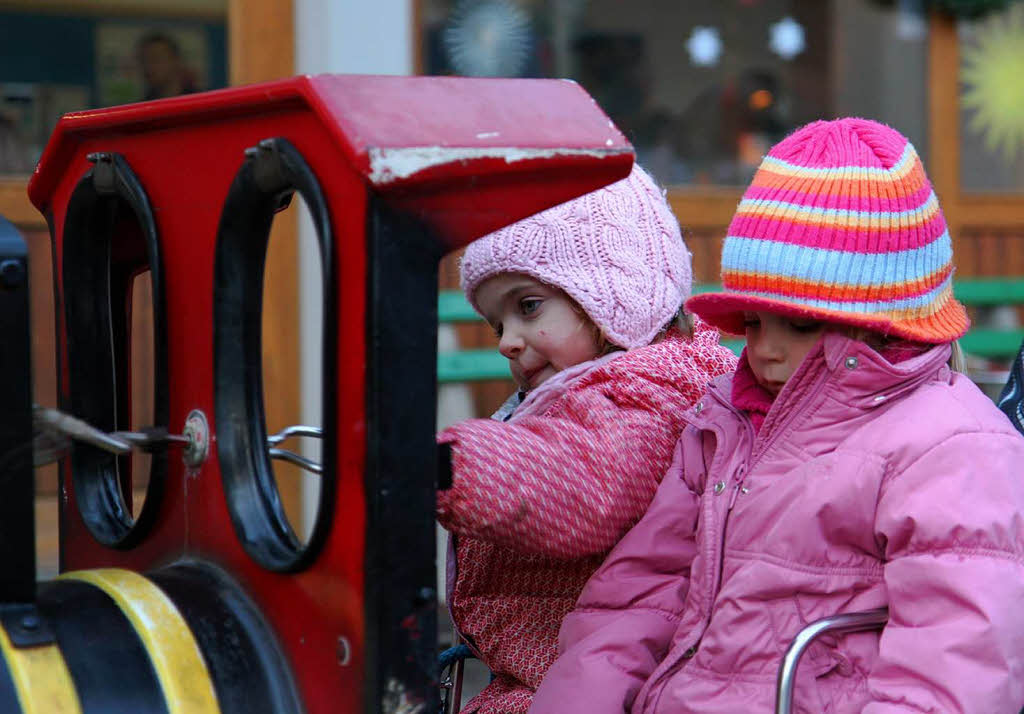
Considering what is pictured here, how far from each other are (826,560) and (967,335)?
14.3ft

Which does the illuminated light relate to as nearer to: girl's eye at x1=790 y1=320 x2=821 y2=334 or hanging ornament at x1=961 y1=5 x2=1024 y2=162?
hanging ornament at x1=961 y1=5 x2=1024 y2=162

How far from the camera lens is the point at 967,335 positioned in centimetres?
576

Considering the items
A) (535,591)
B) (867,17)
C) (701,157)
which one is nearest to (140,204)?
(535,591)

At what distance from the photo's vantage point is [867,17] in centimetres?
609

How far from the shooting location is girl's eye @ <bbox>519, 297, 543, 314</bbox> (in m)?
2.01

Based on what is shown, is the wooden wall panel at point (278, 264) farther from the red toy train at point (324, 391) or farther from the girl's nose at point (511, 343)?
the red toy train at point (324, 391)

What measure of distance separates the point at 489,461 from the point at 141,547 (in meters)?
0.48

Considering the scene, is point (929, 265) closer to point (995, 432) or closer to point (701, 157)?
point (995, 432)

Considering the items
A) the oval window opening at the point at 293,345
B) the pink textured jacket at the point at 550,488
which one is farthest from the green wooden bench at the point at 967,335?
the pink textured jacket at the point at 550,488

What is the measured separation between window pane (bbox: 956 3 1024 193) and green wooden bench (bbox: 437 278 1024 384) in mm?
553

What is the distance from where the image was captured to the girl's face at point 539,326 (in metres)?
2.00

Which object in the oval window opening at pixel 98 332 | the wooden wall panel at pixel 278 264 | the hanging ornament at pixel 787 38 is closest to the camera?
the oval window opening at pixel 98 332

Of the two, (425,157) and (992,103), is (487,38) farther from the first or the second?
(425,157)

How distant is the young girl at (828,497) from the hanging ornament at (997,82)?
4.78 m
